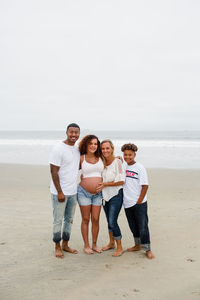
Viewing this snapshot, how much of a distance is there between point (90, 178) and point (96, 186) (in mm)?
146

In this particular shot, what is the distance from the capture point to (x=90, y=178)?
396 cm

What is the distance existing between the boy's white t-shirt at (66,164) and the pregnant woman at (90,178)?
0.44 feet

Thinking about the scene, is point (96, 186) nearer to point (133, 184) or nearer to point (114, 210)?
point (114, 210)

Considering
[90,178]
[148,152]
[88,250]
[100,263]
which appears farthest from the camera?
[148,152]

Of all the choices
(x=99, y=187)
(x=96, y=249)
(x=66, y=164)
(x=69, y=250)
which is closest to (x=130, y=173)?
(x=99, y=187)

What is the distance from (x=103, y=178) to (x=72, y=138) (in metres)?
0.75

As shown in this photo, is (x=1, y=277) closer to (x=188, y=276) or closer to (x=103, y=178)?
(x=103, y=178)

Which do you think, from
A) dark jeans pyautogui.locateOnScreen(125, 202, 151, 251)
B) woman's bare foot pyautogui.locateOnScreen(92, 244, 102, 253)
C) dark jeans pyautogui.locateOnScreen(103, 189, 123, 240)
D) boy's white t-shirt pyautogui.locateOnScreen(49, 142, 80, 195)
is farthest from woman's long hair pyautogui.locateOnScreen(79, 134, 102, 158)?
woman's bare foot pyautogui.locateOnScreen(92, 244, 102, 253)

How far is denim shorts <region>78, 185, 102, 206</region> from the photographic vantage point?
4.00 m

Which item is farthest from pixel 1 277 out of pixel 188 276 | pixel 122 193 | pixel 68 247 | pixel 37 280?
pixel 188 276

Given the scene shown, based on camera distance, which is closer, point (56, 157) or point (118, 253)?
point (56, 157)

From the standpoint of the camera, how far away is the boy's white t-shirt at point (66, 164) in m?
3.77

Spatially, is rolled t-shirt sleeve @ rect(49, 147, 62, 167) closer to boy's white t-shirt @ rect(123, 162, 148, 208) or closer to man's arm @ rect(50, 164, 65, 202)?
man's arm @ rect(50, 164, 65, 202)

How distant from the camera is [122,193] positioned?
399 centimetres
